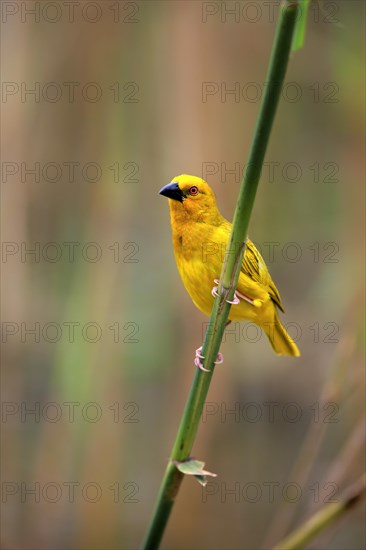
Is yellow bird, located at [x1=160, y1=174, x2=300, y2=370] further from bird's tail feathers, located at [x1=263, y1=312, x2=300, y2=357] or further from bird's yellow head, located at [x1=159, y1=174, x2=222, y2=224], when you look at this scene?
bird's tail feathers, located at [x1=263, y1=312, x2=300, y2=357]

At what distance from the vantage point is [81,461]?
92.8 inches

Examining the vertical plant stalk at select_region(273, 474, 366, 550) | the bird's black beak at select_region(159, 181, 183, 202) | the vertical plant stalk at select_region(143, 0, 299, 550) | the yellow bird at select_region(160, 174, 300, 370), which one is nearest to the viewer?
the vertical plant stalk at select_region(143, 0, 299, 550)

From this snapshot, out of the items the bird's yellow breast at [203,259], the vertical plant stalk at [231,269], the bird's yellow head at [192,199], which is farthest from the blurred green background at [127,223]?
the vertical plant stalk at [231,269]

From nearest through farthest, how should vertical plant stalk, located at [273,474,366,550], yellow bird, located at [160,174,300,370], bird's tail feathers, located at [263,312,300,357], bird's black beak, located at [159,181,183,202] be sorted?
1. vertical plant stalk, located at [273,474,366,550]
2. bird's black beak, located at [159,181,183,202]
3. yellow bird, located at [160,174,300,370]
4. bird's tail feathers, located at [263,312,300,357]

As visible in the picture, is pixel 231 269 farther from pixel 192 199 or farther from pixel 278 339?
pixel 278 339

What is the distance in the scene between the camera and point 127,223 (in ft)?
8.32

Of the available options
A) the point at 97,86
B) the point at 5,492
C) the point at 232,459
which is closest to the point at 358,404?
the point at 232,459

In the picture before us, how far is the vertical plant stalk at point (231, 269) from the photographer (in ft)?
3.11

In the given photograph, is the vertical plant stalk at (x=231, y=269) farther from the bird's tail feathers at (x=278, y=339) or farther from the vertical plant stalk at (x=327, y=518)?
the bird's tail feathers at (x=278, y=339)

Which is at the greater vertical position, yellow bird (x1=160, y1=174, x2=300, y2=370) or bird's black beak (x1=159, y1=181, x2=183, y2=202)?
bird's black beak (x1=159, y1=181, x2=183, y2=202)

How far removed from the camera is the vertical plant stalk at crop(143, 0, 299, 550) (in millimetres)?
949

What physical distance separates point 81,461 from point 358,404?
132cm

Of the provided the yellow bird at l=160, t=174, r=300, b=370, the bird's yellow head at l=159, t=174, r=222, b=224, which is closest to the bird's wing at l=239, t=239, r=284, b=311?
the yellow bird at l=160, t=174, r=300, b=370

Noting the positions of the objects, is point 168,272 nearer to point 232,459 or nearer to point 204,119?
point 204,119
